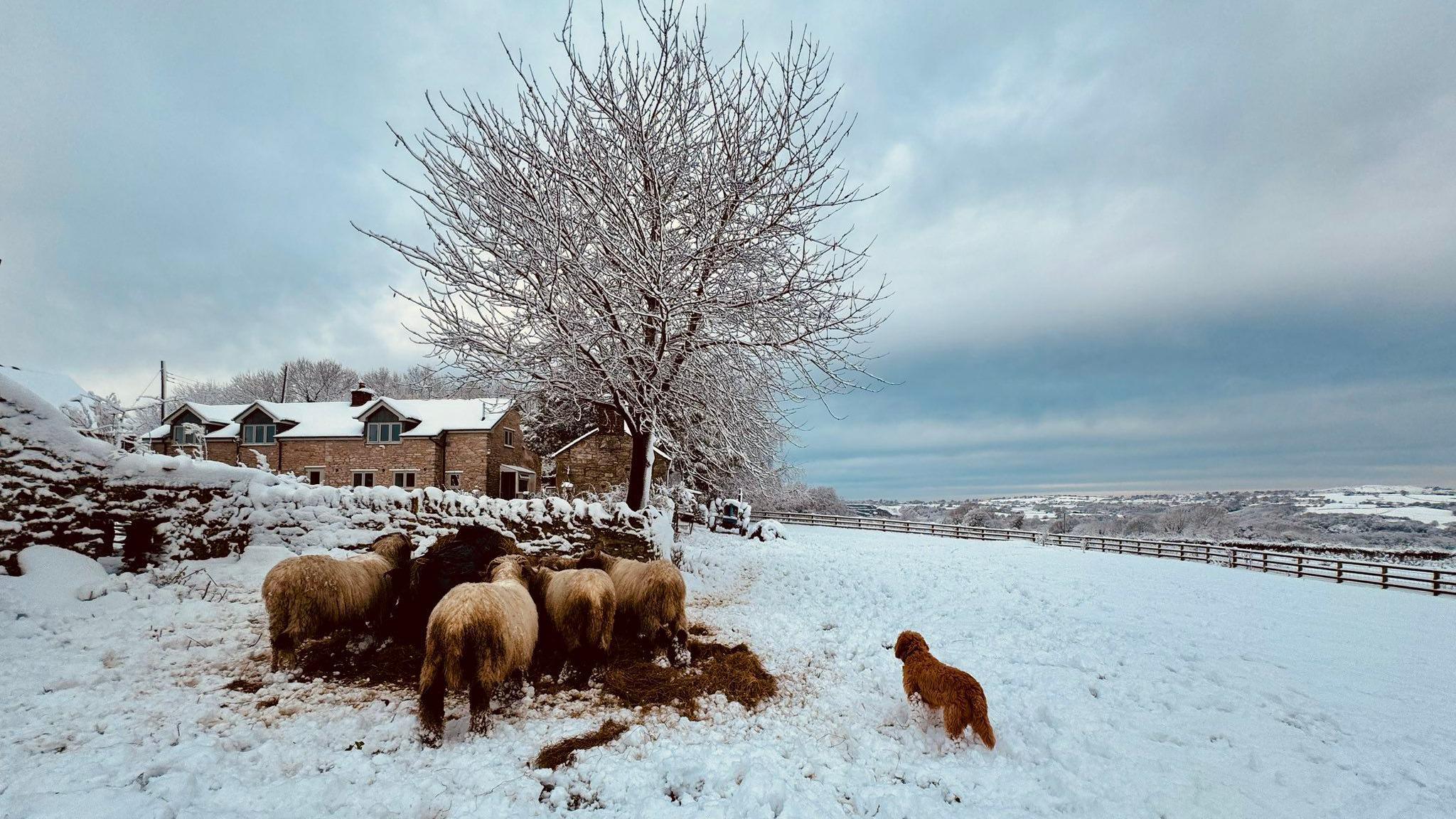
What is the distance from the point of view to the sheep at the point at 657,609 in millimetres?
6051

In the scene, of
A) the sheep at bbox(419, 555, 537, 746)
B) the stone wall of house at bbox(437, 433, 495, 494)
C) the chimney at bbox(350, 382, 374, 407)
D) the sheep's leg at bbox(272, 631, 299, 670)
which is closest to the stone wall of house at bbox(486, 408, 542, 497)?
the stone wall of house at bbox(437, 433, 495, 494)

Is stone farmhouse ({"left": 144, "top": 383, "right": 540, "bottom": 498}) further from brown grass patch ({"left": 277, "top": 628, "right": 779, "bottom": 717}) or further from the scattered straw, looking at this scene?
the scattered straw

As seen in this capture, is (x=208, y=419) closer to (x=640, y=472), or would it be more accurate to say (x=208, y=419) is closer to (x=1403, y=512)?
(x=640, y=472)

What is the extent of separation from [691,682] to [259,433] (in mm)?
32795

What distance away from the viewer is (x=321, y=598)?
16.8 ft

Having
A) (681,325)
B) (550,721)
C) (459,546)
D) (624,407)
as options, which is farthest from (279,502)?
(681,325)

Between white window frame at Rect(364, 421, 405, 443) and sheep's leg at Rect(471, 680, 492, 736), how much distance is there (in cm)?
2657

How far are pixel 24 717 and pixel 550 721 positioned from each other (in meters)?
3.54

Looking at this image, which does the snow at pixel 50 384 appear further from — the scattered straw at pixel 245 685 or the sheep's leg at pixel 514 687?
the sheep's leg at pixel 514 687

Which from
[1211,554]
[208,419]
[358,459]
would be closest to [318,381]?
[208,419]

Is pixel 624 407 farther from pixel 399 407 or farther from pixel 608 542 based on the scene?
pixel 399 407

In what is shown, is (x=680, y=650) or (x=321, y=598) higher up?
(x=321, y=598)

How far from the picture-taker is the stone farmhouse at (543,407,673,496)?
25656 mm

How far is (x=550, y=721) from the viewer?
179 inches
